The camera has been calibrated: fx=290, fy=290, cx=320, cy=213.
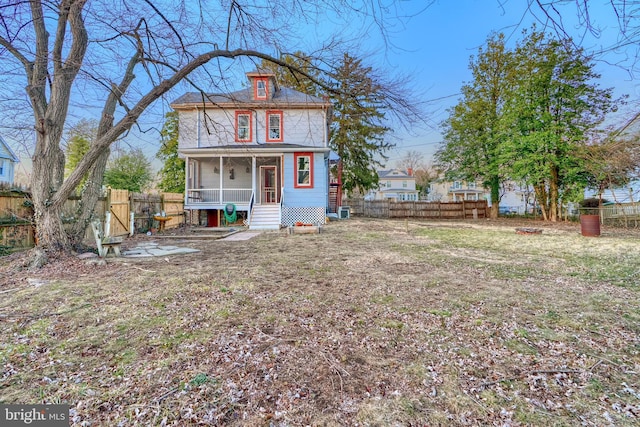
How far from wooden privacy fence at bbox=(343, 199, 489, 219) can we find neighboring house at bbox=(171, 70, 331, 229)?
10624 mm

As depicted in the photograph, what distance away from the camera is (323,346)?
2520 millimetres

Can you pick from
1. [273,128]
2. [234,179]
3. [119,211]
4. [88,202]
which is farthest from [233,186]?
[88,202]

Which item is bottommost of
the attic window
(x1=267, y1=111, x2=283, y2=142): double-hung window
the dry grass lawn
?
the dry grass lawn

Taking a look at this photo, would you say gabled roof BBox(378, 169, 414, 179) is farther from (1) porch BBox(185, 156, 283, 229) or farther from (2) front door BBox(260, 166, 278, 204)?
(1) porch BBox(185, 156, 283, 229)

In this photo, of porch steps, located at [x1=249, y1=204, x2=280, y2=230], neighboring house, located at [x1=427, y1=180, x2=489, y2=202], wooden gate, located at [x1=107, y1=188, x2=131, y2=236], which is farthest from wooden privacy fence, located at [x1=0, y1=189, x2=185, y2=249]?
neighboring house, located at [x1=427, y1=180, x2=489, y2=202]

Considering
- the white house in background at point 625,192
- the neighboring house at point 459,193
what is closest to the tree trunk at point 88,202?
the white house in background at point 625,192

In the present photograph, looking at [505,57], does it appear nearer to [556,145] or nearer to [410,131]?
[556,145]

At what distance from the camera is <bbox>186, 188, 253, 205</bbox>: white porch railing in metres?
13.9

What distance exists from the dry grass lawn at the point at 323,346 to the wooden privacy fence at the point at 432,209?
18468 millimetres

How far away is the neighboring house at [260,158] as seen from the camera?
1335cm

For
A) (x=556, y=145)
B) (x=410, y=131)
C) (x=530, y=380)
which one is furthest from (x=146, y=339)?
(x=556, y=145)

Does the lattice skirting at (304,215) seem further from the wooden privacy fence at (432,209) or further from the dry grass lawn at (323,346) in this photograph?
the wooden privacy fence at (432,209)

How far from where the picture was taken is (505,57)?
728 inches

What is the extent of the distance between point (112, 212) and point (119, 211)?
0.45 metres
